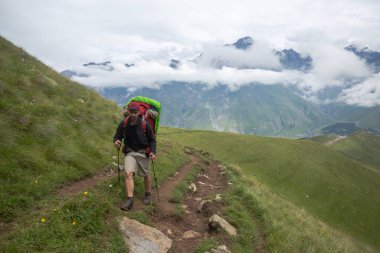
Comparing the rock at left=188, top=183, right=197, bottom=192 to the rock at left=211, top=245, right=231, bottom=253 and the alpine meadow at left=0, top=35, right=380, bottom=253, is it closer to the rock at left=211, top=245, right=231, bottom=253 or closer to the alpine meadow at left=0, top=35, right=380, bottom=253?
the alpine meadow at left=0, top=35, right=380, bottom=253

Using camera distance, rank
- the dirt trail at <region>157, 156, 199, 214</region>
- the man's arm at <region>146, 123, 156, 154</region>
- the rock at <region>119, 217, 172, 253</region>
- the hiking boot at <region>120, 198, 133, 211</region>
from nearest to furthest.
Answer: the rock at <region>119, 217, 172, 253</region> < the hiking boot at <region>120, 198, 133, 211</region> < the man's arm at <region>146, 123, 156, 154</region> < the dirt trail at <region>157, 156, 199, 214</region>

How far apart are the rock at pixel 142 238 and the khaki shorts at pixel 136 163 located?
7.25 feet

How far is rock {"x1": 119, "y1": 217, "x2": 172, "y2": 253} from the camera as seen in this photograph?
405 inches

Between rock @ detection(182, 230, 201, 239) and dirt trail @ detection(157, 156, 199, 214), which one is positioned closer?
rock @ detection(182, 230, 201, 239)

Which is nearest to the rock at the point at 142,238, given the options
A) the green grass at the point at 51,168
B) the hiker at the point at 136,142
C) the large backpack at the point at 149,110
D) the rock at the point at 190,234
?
the green grass at the point at 51,168

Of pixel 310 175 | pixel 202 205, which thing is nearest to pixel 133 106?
pixel 202 205

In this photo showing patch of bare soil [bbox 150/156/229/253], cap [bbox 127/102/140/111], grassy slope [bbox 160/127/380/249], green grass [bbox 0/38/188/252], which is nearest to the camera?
green grass [bbox 0/38/188/252]

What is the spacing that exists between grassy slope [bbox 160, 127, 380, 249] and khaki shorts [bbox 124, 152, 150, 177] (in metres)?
55.7

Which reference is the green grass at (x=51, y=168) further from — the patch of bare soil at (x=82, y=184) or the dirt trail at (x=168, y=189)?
the dirt trail at (x=168, y=189)

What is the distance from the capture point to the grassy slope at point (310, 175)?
72812mm

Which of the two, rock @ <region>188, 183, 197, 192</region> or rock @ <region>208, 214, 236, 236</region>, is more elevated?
rock @ <region>208, 214, 236, 236</region>

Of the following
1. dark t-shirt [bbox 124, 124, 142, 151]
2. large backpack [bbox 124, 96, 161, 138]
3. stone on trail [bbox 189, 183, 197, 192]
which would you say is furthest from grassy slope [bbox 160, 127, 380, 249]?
dark t-shirt [bbox 124, 124, 142, 151]

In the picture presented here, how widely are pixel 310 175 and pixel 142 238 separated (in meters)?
87.8

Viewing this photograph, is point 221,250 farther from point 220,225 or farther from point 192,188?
point 192,188
